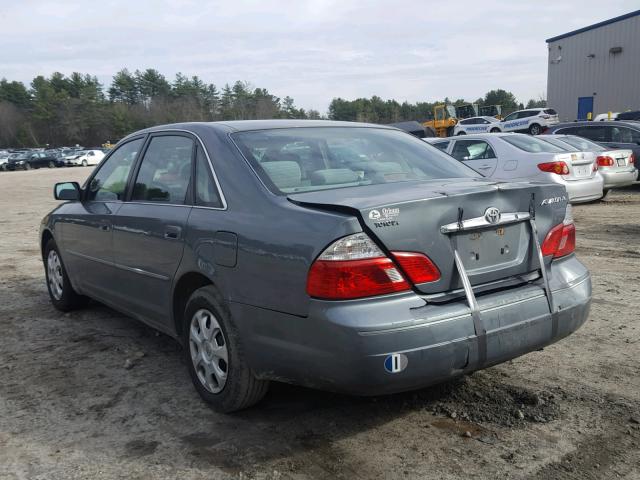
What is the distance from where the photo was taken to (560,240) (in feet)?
11.3

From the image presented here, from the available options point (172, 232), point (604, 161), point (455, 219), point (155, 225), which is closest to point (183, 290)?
point (172, 232)

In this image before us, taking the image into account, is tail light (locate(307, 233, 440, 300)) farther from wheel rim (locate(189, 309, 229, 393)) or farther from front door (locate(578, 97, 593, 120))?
front door (locate(578, 97, 593, 120))

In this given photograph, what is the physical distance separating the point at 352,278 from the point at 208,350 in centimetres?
120

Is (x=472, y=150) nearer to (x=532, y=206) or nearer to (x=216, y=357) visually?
(x=532, y=206)

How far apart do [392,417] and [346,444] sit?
39 centimetres

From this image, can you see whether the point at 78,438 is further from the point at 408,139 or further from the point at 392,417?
the point at 408,139

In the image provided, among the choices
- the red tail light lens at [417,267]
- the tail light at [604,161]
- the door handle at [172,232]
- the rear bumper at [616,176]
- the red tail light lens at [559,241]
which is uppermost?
the door handle at [172,232]

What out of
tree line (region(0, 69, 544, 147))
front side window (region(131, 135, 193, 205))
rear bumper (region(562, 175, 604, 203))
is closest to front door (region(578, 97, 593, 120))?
rear bumper (region(562, 175, 604, 203))

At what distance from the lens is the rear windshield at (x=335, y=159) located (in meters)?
3.47

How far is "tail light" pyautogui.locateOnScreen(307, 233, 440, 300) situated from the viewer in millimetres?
2771

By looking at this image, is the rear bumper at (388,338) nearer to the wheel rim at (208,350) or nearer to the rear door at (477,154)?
the wheel rim at (208,350)

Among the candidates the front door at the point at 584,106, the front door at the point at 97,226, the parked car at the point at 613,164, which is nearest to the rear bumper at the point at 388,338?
the front door at the point at 97,226

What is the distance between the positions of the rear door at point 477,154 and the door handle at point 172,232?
8439mm

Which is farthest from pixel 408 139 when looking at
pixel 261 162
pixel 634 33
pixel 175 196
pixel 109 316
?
pixel 634 33
